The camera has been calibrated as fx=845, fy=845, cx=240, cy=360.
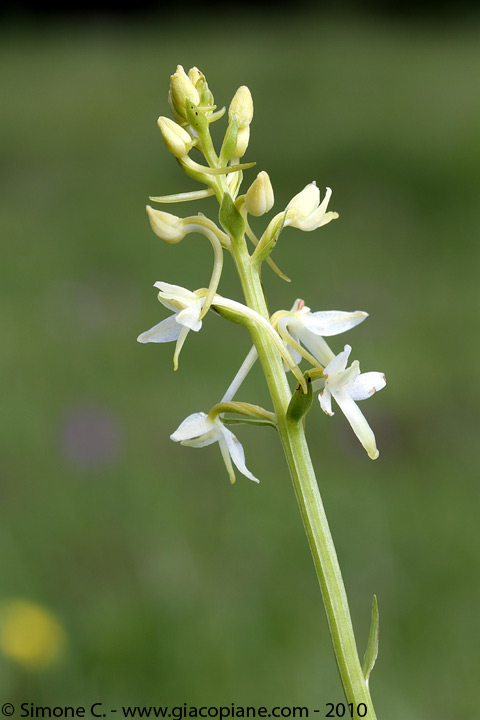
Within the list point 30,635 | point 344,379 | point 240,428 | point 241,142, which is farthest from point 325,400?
point 240,428

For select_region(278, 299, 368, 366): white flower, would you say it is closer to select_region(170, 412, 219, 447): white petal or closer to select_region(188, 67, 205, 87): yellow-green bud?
select_region(170, 412, 219, 447): white petal

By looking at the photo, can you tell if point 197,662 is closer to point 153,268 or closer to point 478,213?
point 153,268

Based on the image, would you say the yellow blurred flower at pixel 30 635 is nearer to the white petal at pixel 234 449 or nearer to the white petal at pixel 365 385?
the white petal at pixel 234 449

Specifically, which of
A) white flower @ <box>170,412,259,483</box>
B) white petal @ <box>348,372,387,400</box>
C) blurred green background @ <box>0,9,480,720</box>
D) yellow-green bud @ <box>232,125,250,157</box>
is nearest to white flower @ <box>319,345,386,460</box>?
white petal @ <box>348,372,387,400</box>

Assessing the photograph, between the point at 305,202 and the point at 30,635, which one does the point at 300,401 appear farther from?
the point at 30,635

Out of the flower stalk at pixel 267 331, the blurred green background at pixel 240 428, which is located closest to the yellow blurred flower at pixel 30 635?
Answer: the blurred green background at pixel 240 428

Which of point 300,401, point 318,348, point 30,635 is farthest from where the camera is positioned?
point 30,635
